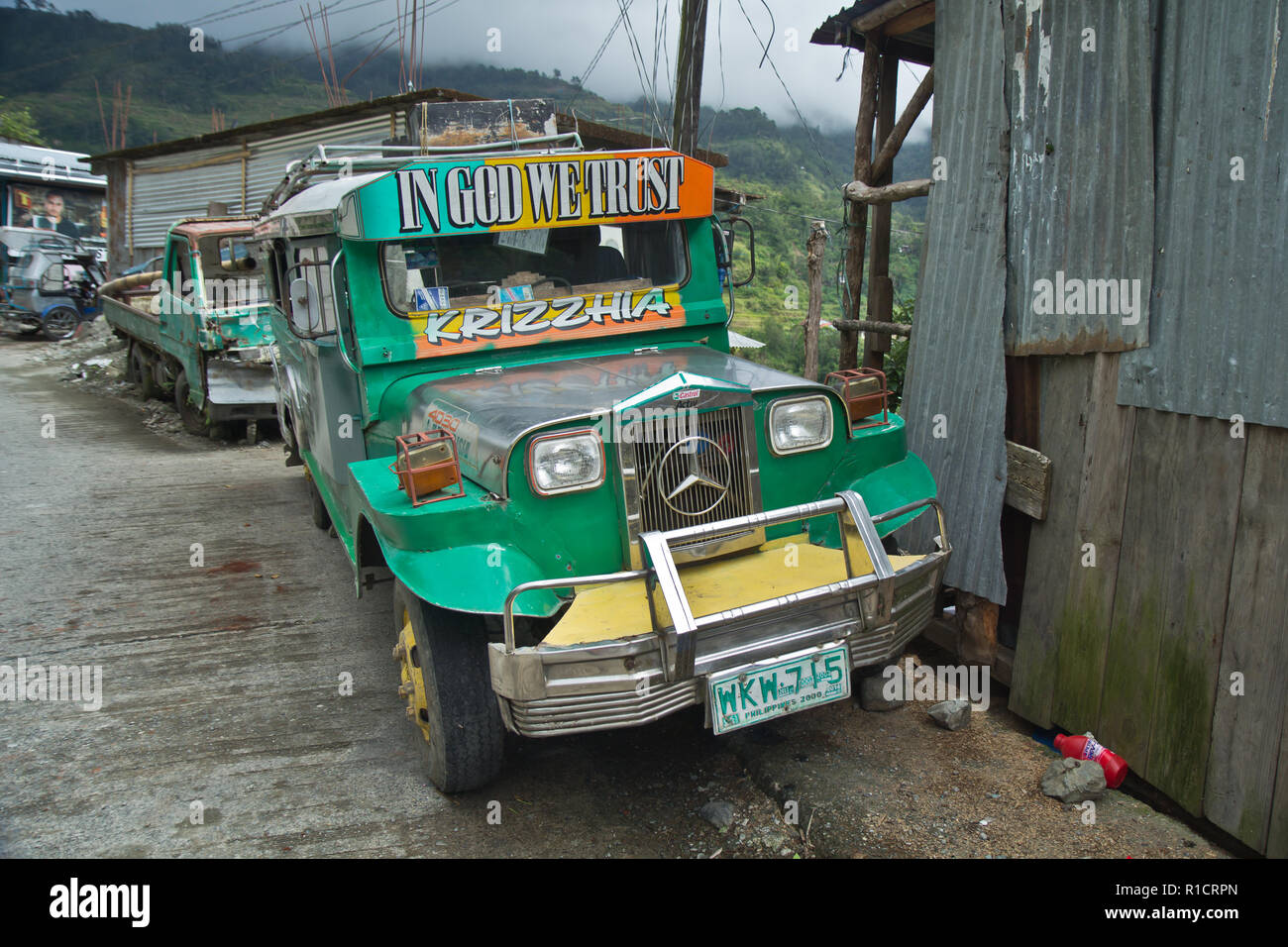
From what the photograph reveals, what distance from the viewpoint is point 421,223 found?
156 inches

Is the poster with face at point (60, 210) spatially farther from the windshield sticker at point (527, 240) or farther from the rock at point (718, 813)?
the rock at point (718, 813)

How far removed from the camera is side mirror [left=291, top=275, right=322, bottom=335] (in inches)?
161

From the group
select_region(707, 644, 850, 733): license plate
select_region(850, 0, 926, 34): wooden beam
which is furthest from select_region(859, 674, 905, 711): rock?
select_region(850, 0, 926, 34): wooden beam

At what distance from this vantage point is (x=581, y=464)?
3.10 metres

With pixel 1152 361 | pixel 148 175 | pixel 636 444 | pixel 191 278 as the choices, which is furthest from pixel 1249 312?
pixel 148 175

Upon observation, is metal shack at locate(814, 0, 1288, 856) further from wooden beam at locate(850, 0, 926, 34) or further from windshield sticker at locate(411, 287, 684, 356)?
windshield sticker at locate(411, 287, 684, 356)

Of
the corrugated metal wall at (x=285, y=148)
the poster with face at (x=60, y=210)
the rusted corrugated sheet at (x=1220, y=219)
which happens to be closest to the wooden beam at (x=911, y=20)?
the rusted corrugated sheet at (x=1220, y=219)

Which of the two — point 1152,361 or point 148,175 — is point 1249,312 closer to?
point 1152,361

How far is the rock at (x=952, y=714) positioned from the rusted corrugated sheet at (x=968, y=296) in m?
0.49

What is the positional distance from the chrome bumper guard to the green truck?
24.4 ft

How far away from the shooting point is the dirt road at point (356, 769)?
125 inches

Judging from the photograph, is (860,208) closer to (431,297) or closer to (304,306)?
(431,297)

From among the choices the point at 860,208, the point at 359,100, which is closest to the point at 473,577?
the point at 860,208
